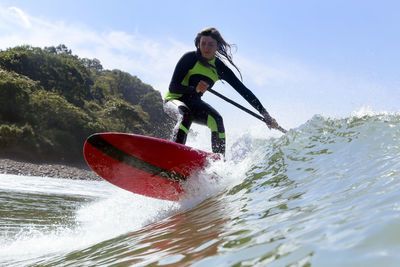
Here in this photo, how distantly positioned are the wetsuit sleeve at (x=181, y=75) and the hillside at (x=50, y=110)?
15290mm

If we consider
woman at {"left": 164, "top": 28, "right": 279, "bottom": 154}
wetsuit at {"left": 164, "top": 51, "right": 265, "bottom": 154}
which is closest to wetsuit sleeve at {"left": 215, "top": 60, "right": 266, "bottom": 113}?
woman at {"left": 164, "top": 28, "right": 279, "bottom": 154}

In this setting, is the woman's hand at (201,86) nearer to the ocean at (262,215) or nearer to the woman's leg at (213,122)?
the woman's leg at (213,122)

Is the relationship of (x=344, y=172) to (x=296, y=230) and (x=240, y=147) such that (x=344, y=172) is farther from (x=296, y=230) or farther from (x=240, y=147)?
(x=240, y=147)

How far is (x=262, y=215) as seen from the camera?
6.51 ft

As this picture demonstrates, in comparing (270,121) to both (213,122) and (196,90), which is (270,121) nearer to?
(213,122)

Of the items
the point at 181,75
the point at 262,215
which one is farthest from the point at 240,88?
the point at 262,215

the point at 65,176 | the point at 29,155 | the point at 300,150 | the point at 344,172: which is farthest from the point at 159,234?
the point at 29,155

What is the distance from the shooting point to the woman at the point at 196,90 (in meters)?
4.14

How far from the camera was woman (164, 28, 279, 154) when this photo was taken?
4.14 meters

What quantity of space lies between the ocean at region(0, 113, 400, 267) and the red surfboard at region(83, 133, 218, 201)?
0.54 feet

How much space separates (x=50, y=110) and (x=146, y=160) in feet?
87.9

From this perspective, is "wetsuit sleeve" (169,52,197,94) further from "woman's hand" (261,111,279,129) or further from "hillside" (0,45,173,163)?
"hillside" (0,45,173,163)

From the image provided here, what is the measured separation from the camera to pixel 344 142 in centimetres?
389

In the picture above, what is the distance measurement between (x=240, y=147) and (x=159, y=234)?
10.9ft
